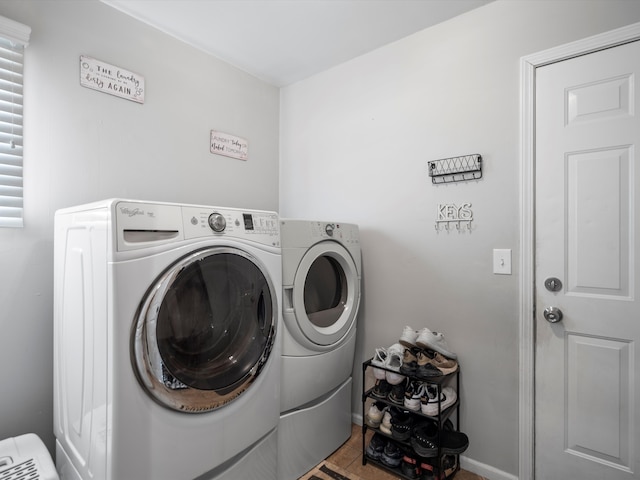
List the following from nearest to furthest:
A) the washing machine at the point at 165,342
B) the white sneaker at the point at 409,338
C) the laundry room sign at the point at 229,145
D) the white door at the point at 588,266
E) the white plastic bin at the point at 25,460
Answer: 1. the washing machine at the point at 165,342
2. the white plastic bin at the point at 25,460
3. the white door at the point at 588,266
4. the white sneaker at the point at 409,338
5. the laundry room sign at the point at 229,145

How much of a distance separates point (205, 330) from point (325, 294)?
2.56 ft

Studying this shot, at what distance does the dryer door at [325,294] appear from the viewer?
1.59 m

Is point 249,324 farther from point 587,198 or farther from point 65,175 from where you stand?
point 587,198

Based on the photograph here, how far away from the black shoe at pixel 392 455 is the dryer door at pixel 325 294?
595 millimetres

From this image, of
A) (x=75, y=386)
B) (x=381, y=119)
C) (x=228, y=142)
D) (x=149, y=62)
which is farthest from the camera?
(x=228, y=142)

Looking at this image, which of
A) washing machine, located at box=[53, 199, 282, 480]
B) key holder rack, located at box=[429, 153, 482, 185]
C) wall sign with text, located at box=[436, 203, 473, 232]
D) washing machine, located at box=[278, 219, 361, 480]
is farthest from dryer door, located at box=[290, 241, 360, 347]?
key holder rack, located at box=[429, 153, 482, 185]

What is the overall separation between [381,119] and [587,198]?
1.15 meters

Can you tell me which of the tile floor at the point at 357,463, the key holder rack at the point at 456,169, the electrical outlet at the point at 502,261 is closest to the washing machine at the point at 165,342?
the tile floor at the point at 357,463

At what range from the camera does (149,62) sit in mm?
1843

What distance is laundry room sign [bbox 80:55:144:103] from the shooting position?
1608 millimetres

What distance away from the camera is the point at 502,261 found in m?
1.63

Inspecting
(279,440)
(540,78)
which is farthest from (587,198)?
(279,440)

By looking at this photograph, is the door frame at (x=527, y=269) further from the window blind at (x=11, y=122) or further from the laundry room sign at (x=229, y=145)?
the window blind at (x=11, y=122)

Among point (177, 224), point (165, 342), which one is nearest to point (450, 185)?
point (177, 224)
